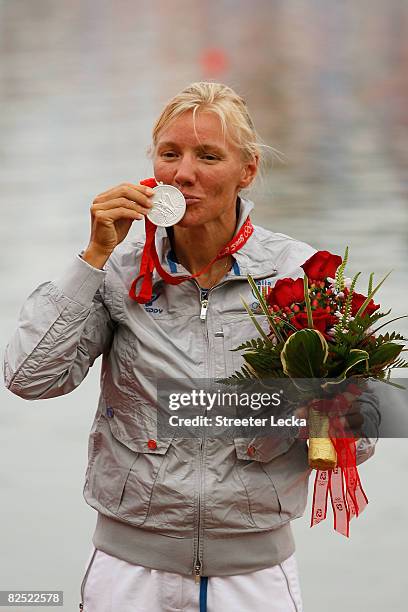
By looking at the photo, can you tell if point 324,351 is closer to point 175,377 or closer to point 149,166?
point 175,377

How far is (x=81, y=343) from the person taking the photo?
2287 millimetres

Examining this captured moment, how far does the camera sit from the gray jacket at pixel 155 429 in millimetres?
2211

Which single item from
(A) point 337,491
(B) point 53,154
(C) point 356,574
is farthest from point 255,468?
(B) point 53,154

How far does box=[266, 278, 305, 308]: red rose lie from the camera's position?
219 cm

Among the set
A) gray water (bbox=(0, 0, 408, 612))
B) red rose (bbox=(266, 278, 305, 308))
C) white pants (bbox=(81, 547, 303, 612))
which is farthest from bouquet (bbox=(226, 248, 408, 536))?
gray water (bbox=(0, 0, 408, 612))

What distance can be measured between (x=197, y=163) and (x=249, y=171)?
0.15 meters

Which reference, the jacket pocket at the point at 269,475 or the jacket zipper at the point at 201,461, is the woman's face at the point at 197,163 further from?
the jacket pocket at the point at 269,475

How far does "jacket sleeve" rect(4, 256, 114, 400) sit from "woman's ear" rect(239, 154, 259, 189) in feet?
1.11

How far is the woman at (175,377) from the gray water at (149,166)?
5.14ft

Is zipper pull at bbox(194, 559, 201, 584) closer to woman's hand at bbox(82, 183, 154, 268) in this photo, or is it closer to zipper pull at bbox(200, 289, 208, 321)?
zipper pull at bbox(200, 289, 208, 321)

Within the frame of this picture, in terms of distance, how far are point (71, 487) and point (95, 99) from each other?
3.58m

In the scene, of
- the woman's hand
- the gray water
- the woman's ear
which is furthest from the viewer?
the gray water

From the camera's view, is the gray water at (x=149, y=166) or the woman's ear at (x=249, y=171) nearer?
the woman's ear at (x=249, y=171)

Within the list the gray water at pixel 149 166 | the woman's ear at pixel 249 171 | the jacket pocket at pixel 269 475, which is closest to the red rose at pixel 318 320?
the jacket pocket at pixel 269 475
